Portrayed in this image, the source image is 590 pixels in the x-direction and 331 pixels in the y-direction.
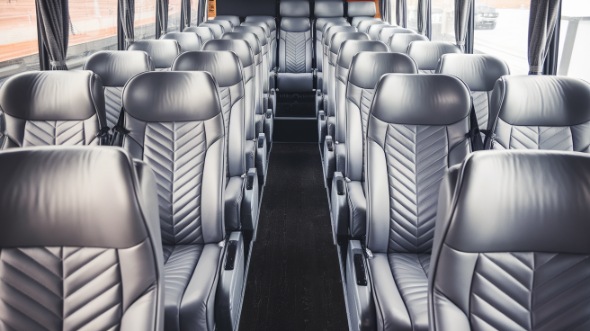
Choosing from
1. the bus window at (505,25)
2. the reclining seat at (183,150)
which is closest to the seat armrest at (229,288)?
the reclining seat at (183,150)

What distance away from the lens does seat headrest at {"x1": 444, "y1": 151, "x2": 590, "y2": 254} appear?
1.15 m

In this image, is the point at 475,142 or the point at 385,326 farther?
the point at 475,142

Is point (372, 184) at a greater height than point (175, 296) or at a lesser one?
greater

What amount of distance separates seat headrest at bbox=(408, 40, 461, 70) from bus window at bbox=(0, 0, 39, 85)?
19.9 feet

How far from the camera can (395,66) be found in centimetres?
307

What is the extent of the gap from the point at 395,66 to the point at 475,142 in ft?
3.12

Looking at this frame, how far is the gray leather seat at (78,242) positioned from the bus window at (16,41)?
7201 mm

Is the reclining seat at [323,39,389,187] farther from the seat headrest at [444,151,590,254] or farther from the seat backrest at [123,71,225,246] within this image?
the seat headrest at [444,151,590,254]

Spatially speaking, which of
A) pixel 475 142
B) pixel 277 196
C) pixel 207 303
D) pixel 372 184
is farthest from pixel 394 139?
pixel 277 196

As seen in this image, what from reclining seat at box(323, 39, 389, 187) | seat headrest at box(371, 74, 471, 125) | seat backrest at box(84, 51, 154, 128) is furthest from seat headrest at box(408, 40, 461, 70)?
seat backrest at box(84, 51, 154, 128)

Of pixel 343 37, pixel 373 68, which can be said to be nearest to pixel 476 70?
pixel 373 68

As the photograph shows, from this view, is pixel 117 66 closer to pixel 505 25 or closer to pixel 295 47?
pixel 295 47

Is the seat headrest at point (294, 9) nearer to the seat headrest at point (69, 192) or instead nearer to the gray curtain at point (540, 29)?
the gray curtain at point (540, 29)

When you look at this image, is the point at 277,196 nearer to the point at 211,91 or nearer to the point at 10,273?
the point at 211,91
